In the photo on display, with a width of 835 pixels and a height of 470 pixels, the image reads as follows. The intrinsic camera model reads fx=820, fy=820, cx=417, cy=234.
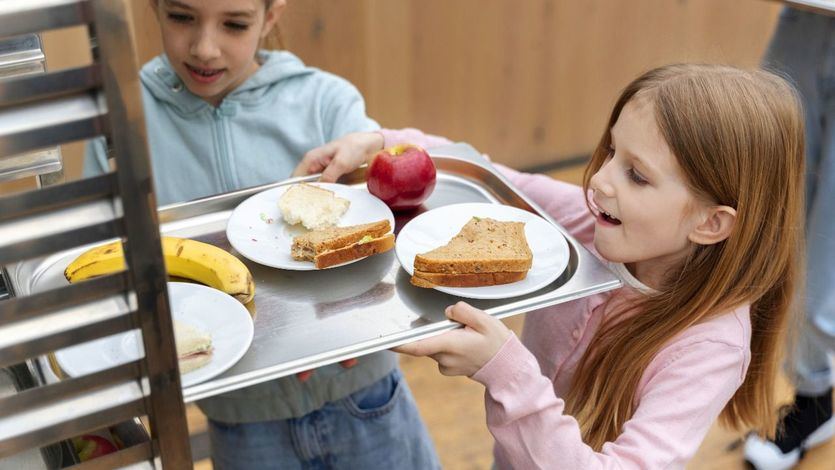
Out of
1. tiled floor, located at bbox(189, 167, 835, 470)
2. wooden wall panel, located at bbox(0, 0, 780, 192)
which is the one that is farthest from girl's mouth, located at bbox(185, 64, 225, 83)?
wooden wall panel, located at bbox(0, 0, 780, 192)

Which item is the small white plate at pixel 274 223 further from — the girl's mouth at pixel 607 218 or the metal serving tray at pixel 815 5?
the metal serving tray at pixel 815 5

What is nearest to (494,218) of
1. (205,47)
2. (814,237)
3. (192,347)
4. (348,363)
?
(348,363)

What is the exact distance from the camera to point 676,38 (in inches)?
133

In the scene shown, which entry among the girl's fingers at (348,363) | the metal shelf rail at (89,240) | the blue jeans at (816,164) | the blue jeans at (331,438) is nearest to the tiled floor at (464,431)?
the blue jeans at (816,164)

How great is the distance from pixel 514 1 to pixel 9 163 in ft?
7.85

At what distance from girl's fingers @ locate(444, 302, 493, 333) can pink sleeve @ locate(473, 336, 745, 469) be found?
0.16ft

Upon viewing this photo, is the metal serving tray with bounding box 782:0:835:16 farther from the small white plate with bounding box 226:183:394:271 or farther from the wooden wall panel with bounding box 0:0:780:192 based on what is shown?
the wooden wall panel with bounding box 0:0:780:192

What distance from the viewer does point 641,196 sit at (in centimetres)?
107

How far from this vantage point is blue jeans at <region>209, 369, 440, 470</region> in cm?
147

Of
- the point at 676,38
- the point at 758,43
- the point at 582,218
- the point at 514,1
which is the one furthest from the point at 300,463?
the point at 758,43

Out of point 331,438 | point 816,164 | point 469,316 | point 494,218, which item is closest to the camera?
point 469,316

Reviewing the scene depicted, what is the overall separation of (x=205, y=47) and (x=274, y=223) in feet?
1.31

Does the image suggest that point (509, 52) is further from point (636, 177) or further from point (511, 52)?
point (636, 177)

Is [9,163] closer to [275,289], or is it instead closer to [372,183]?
[275,289]
